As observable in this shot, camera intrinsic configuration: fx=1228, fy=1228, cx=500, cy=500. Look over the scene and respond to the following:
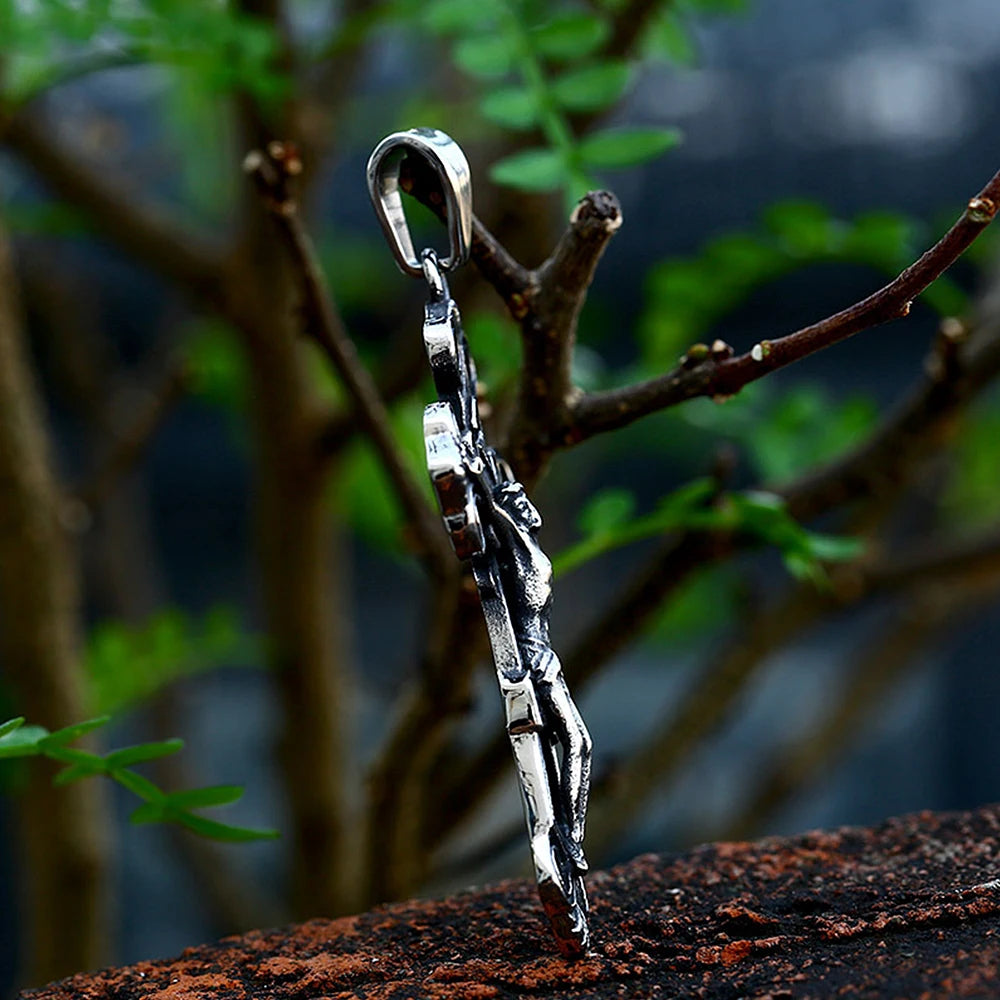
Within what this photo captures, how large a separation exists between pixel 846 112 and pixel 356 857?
61.3 inches

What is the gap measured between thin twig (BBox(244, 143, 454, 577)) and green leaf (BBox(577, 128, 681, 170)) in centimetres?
16

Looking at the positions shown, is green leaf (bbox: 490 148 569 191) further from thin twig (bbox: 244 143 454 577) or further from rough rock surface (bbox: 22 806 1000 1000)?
rough rock surface (bbox: 22 806 1000 1000)

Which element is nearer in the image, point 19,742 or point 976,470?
point 19,742

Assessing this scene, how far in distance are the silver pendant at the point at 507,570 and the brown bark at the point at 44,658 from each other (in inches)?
23.2

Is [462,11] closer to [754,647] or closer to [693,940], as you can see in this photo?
[693,940]

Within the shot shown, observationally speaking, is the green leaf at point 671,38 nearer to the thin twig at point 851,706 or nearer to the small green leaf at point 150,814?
the small green leaf at point 150,814

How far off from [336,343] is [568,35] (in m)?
0.22

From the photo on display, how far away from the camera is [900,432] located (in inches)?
31.6

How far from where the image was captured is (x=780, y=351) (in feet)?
1.73

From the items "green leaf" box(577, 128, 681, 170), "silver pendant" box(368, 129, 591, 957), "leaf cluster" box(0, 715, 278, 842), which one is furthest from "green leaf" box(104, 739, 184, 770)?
"green leaf" box(577, 128, 681, 170)

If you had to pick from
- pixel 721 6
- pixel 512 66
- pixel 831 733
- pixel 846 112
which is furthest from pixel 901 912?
pixel 846 112

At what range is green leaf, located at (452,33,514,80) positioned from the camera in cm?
69

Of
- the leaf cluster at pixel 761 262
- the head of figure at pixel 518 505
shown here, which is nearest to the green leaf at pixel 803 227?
the leaf cluster at pixel 761 262

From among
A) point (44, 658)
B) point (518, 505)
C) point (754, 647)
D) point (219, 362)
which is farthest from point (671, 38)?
point (219, 362)
